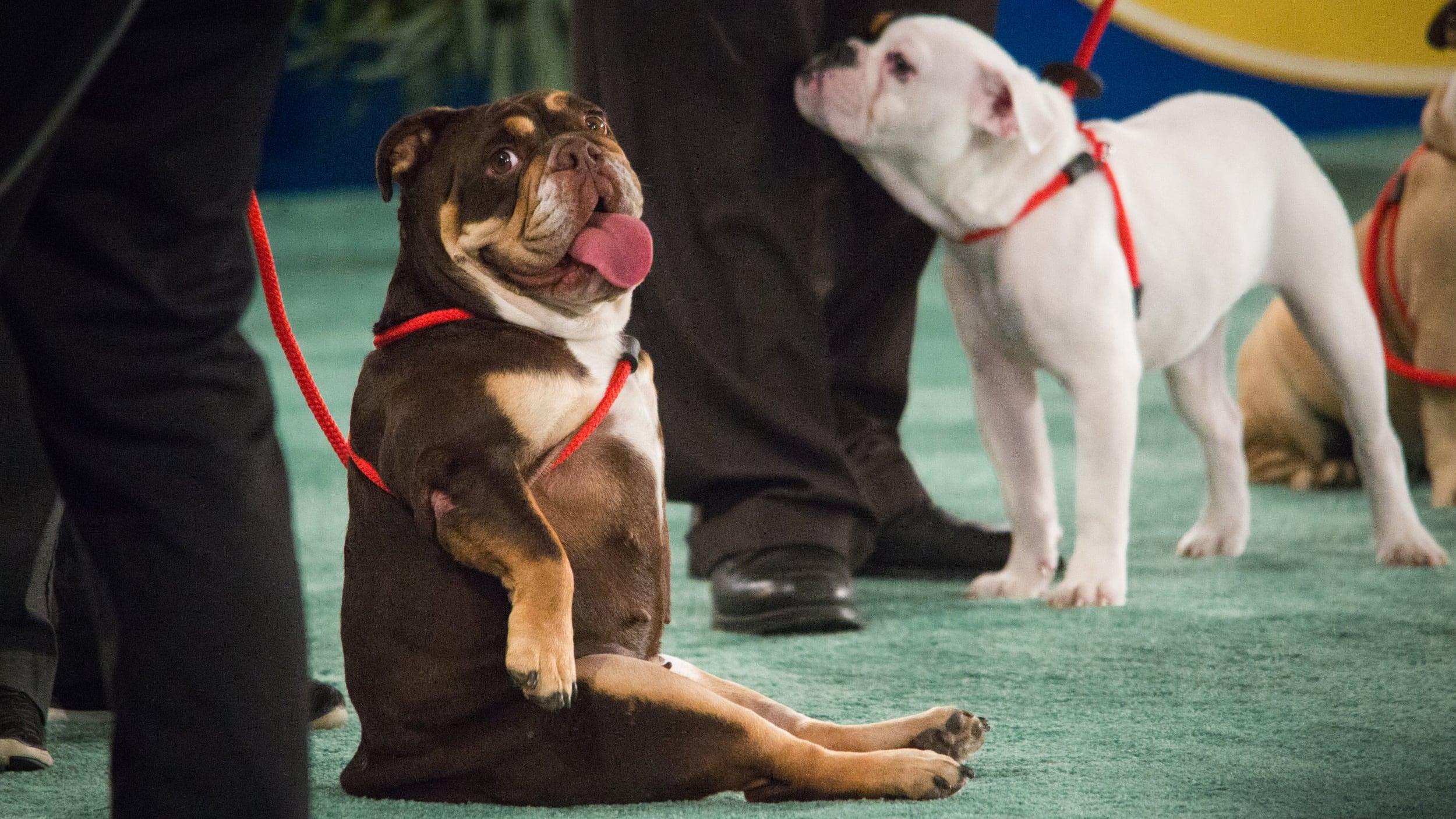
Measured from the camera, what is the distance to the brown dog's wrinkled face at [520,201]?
1593 mm

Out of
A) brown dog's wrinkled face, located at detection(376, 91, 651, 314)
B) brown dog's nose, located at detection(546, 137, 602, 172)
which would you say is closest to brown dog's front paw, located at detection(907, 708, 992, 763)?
brown dog's wrinkled face, located at detection(376, 91, 651, 314)

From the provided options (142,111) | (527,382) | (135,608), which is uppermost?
(142,111)

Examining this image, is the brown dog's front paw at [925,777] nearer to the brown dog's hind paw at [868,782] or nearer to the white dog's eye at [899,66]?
the brown dog's hind paw at [868,782]

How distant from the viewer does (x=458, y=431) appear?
151 cm

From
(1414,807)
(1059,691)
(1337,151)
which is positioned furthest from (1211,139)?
(1337,151)

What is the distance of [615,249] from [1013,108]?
47.0 inches

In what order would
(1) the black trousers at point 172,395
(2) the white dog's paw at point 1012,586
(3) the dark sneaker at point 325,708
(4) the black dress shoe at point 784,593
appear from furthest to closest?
(2) the white dog's paw at point 1012,586
(4) the black dress shoe at point 784,593
(3) the dark sneaker at point 325,708
(1) the black trousers at point 172,395

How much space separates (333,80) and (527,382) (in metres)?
7.75

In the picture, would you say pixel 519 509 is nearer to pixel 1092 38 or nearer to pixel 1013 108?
pixel 1013 108

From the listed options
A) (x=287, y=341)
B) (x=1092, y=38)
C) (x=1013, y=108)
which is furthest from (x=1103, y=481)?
(x=287, y=341)

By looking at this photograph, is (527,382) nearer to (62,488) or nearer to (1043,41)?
(62,488)

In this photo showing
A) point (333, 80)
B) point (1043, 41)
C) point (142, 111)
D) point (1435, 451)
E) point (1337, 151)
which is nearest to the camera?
point (142, 111)

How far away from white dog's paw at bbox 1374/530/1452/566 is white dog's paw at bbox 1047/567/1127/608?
0.57 meters

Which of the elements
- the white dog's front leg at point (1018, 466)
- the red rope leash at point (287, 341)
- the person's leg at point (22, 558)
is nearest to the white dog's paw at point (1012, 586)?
the white dog's front leg at point (1018, 466)
